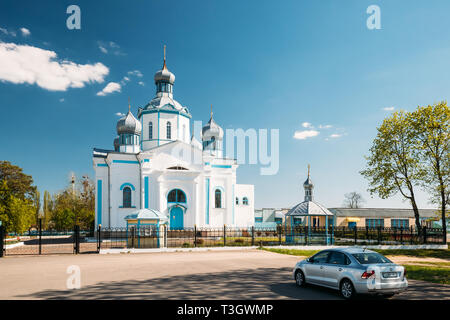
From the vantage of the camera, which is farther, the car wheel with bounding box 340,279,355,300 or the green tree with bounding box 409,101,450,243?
the green tree with bounding box 409,101,450,243

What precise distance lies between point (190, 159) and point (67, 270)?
2180 centimetres

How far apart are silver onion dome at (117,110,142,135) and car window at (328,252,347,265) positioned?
29476 millimetres

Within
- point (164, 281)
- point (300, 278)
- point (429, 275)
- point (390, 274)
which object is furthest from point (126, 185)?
point (390, 274)

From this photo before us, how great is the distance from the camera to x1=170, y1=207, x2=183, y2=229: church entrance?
32562mm

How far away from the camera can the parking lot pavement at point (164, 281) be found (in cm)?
890

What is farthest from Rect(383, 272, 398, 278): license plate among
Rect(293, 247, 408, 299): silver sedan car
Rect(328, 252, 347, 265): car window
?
Rect(328, 252, 347, 265): car window

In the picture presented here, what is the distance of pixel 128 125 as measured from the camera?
116 ft

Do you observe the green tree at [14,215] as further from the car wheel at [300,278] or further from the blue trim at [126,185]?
the car wheel at [300,278]

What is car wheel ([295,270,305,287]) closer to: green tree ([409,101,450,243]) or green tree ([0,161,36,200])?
green tree ([409,101,450,243])

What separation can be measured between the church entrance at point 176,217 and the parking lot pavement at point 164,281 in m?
16.5

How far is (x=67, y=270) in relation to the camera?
1308cm

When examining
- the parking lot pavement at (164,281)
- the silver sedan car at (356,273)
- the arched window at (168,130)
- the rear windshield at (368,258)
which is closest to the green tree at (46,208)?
the arched window at (168,130)
